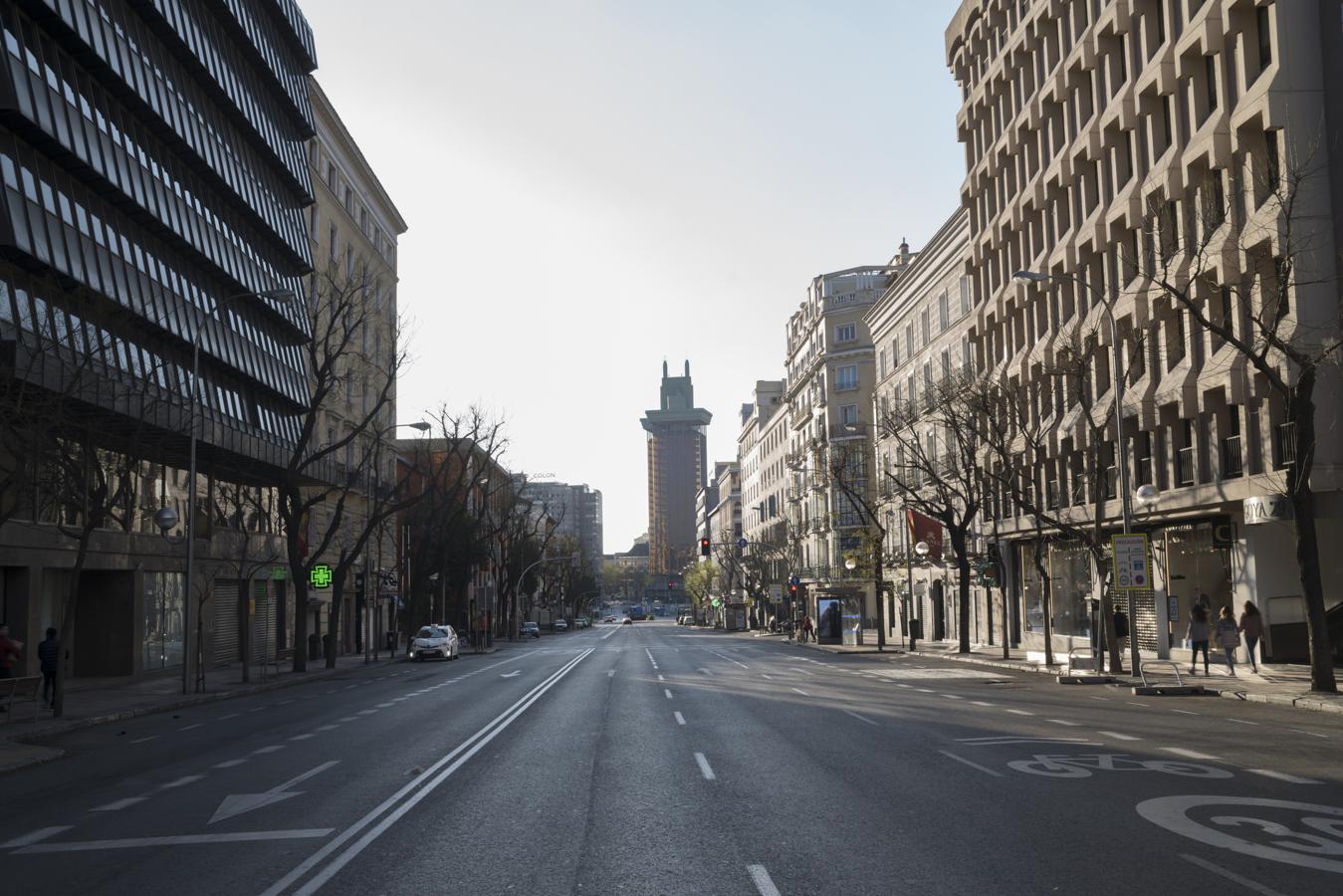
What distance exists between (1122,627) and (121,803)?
33.1 meters

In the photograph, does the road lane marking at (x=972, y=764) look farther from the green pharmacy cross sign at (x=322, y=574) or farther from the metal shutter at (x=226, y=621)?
the metal shutter at (x=226, y=621)

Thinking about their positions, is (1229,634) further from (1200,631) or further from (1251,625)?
(1200,631)

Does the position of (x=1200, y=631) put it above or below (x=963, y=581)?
below

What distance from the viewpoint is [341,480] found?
57094 mm

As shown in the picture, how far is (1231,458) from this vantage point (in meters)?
31.6

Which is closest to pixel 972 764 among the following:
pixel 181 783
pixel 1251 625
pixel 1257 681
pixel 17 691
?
pixel 181 783

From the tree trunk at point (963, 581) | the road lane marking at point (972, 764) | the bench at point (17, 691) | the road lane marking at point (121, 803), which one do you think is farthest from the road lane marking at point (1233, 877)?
the tree trunk at point (963, 581)

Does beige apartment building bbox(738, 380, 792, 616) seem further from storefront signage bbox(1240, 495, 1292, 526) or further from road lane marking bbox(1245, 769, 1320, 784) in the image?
road lane marking bbox(1245, 769, 1320, 784)

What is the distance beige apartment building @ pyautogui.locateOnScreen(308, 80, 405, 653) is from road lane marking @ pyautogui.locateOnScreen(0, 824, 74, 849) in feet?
132

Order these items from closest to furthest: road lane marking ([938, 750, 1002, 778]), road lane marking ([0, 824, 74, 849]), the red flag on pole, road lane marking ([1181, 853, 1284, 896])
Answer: road lane marking ([1181, 853, 1284, 896]) < road lane marking ([0, 824, 74, 849]) < road lane marking ([938, 750, 1002, 778]) < the red flag on pole

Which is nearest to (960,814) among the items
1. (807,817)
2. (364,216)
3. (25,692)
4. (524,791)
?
(807,817)

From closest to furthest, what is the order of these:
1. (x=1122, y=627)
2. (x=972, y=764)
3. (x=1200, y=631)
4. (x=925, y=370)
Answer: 1. (x=972, y=764)
2. (x=1200, y=631)
3. (x=1122, y=627)
4. (x=925, y=370)

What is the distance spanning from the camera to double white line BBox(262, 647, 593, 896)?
8547 mm

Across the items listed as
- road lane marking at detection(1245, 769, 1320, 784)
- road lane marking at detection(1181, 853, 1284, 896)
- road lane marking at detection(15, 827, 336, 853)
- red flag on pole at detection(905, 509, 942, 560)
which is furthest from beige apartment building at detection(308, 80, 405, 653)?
road lane marking at detection(1181, 853, 1284, 896)
